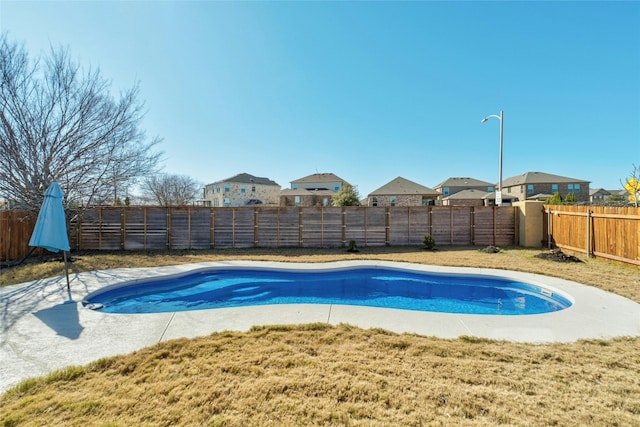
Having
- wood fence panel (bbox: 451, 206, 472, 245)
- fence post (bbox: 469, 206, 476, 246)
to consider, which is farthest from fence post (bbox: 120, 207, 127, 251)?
fence post (bbox: 469, 206, 476, 246)

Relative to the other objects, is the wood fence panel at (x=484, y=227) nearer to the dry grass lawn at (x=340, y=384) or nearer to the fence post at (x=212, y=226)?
the dry grass lawn at (x=340, y=384)

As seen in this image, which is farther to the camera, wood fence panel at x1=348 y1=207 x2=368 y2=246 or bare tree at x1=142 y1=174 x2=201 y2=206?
bare tree at x1=142 y1=174 x2=201 y2=206

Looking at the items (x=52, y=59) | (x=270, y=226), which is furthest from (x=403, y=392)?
(x=52, y=59)

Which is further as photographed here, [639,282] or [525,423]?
[639,282]

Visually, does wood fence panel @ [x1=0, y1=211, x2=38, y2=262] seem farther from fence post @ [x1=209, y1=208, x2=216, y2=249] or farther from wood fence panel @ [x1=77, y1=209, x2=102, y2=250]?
fence post @ [x1=209, y1=208, x2=216, y2=249]

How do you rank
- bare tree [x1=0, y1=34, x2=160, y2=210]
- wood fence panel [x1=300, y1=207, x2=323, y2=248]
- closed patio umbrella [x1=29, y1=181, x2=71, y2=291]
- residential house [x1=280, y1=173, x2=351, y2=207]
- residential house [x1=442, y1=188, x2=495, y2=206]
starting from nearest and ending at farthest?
1. closed patio umbrella [x1=29, y1=181, x2=71, y2=291]
2. bare tree [x1=0, y1=34, x2=160, y2=210]
3. wood fence panel [x1=300, y1=207, x2=323, y2=248]
4. residential house [x1=442, y1=188, x2=495, y2=206]
5. residential house [x1=280, y1=173, x2=351, y2=207]

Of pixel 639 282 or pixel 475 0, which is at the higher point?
pixel 475 0

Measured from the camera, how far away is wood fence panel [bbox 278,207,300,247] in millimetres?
13828

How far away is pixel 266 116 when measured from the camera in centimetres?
1667

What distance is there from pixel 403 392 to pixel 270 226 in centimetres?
1170

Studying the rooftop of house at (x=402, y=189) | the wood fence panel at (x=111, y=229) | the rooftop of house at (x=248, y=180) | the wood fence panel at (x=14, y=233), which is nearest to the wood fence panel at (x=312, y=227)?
the wood fence panel at (x=111, y=229)

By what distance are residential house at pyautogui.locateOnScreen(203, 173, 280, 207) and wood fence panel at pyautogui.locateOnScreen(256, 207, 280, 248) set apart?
1044 inches

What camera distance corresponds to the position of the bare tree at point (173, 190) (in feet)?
116

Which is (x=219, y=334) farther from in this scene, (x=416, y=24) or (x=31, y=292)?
(x=416, y=24)
